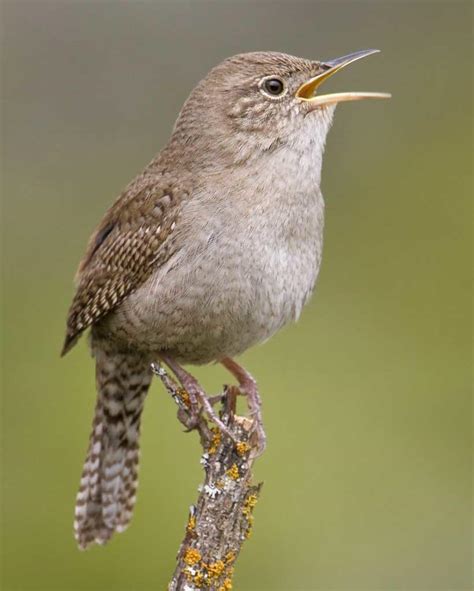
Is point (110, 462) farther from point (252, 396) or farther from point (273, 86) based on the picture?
point (273, 86)

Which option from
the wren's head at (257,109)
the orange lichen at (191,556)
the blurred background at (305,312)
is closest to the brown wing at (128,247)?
the wren's head at (257,109)

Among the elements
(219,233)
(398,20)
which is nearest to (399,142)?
(398,20)

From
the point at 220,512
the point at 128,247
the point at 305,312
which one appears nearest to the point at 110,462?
the point at 128,247

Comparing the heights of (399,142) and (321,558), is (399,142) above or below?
above

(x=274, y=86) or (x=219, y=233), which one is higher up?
(x=274, y=86)

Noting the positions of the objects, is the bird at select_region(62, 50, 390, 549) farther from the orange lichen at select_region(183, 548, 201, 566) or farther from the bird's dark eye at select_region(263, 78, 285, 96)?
the orange lichen at select_region(183, 548, 201, 566)

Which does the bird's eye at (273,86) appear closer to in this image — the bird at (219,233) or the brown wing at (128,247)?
the bird at (219,233)

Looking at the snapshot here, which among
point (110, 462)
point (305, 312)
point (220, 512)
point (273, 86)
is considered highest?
point (305, 312)

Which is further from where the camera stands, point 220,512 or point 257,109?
point 257,109

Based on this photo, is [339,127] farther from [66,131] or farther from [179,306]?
[179,306]
